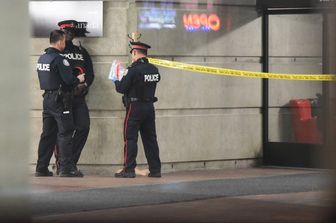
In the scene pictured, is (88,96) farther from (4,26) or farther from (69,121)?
(4,26)

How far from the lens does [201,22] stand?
1227 cm

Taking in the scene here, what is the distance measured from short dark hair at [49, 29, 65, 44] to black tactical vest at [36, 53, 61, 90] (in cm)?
18

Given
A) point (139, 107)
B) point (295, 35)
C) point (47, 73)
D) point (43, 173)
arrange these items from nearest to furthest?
point (47, 73)
point (139, 107)
point (43, 173)
point (295, 35)

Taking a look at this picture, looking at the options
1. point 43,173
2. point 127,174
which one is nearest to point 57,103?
point 43,173

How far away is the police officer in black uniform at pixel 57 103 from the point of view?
10.9 metres

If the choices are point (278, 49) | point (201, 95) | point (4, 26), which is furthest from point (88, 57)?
point (4, 26)

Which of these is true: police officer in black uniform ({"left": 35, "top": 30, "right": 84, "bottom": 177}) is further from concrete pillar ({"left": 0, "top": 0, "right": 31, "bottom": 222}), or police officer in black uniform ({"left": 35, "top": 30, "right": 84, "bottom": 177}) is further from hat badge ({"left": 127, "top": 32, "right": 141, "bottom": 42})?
concrete pillar ({"left": 0, "top": 0, "right": 31, "bottom": 222})

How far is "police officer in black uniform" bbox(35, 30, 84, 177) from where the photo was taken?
35.8 ft

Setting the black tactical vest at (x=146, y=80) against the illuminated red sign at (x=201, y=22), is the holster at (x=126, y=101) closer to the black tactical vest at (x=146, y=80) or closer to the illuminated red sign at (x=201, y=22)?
the black tactical vest at (x=146, y=80)

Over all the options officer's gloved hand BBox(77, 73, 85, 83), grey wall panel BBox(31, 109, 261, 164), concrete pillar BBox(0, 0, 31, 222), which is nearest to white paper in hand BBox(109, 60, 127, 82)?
officer's gloved hand BBox(77, 73, 85, 83)

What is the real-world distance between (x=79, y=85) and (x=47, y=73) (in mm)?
462

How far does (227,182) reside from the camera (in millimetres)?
10906

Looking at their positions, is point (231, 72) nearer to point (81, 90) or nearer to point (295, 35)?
point (295, 35)

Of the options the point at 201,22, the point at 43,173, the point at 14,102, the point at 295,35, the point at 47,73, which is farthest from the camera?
the point at 295,35
